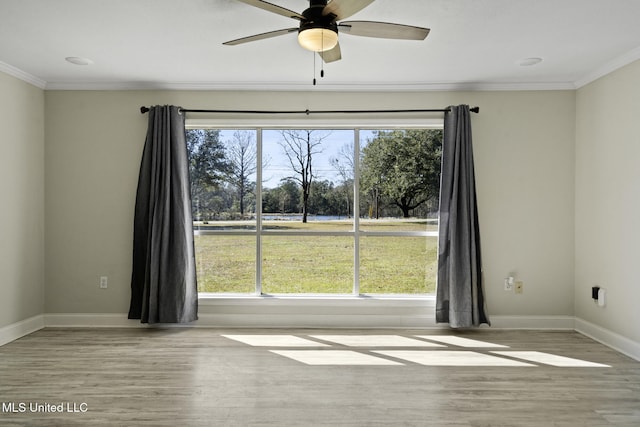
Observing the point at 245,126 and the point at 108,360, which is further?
the point at 245,126

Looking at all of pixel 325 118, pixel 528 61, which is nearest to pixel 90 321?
pixel 325 118

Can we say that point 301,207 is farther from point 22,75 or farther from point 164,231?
point 22,75

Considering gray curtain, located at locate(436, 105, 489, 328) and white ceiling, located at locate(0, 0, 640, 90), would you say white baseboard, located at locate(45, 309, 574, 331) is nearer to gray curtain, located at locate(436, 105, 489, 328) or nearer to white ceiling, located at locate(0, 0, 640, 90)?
gray curtain, located at locate(436, 105, 489, 328)

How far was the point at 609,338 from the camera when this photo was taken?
3.74 m

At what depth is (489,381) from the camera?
2.97 metres

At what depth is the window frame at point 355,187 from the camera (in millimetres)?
4359

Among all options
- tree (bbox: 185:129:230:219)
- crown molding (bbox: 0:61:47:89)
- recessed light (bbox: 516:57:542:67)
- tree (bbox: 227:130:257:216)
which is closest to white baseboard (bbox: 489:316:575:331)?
recessed light (bbox: 516:57:542:67)

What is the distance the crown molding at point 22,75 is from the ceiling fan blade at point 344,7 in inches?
128

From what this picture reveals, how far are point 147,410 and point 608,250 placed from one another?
3.99 m

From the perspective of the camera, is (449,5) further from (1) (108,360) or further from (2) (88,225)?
(2) (88,225)

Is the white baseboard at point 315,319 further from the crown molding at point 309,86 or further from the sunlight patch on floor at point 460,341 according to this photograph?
the crown molding at point 309,86

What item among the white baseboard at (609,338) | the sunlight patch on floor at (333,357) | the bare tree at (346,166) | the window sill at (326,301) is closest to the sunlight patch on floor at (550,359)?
the white baseboard at (609,338)

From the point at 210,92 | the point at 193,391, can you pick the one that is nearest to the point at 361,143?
the point at 210,92

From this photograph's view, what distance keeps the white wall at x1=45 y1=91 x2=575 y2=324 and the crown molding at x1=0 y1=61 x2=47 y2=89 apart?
13 centimetres
